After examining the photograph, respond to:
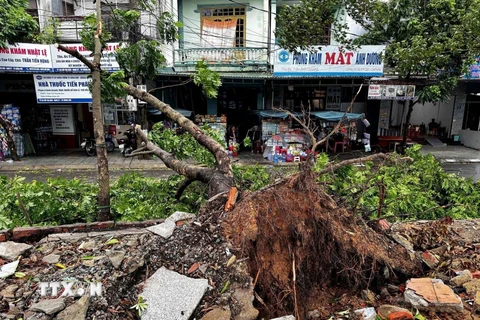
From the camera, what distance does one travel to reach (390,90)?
539 inches

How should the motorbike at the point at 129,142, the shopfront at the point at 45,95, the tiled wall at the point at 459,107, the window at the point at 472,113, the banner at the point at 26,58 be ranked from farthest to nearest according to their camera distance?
the window at the point at 472,113
the tiled wall at the point at 459,107
the motorbike at the point at 129,142
the shopfront at the point at 45,95
the banner at the point at 26,58

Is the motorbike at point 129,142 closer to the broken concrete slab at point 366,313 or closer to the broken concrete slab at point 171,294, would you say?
the broken concrete slab at point 171,294

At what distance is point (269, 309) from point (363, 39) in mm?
14055

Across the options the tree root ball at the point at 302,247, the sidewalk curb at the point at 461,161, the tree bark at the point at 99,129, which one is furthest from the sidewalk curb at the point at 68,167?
the sidewalk curb at the point at 461,161

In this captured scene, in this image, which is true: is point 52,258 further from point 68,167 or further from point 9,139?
point 9,139

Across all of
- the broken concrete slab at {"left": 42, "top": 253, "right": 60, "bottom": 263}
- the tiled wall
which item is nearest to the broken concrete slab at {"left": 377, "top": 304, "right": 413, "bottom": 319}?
the broken concrete slab at {"left": 42, "top": 253, "right": 60, "bottom": 263}

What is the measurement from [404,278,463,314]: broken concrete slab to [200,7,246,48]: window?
1396 centimetres

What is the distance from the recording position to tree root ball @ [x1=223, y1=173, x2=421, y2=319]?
331 centimetres

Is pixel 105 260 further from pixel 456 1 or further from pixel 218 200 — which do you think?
pixel 456 1

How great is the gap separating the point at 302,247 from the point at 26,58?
44.2ft

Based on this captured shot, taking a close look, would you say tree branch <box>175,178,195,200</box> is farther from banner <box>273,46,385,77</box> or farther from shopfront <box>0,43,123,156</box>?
banner <box>273,46,385,77</box>

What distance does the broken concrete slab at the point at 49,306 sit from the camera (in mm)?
2453

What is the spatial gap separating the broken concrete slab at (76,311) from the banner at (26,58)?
42.0 ft

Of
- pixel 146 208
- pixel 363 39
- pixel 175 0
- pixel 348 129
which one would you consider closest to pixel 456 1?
pixel 363 39
